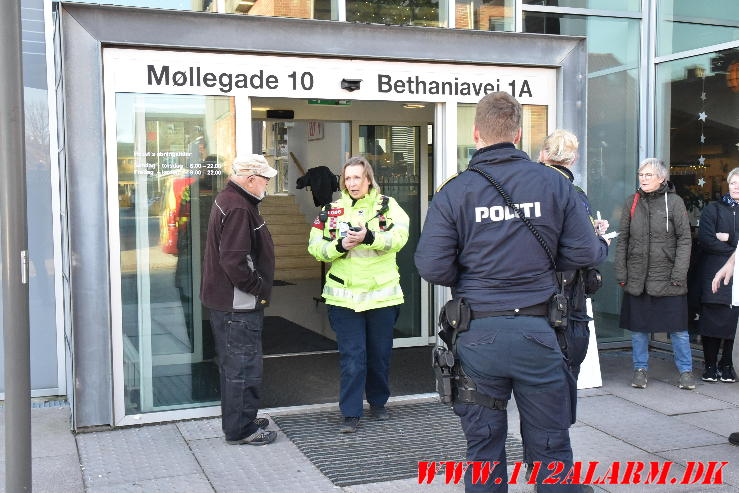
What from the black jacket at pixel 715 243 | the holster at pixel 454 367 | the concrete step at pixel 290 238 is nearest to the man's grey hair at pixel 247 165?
the holster at pixel 454 367

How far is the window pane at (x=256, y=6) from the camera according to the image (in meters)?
6.14

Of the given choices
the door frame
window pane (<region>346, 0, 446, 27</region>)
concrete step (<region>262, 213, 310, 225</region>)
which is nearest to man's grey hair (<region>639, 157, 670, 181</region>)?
window pane (<region>346, 0, 446, 27</region>)

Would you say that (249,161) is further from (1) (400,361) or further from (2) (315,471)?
(1) (400,361)

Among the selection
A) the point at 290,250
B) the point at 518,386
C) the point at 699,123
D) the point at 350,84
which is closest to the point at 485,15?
the point at 350,84

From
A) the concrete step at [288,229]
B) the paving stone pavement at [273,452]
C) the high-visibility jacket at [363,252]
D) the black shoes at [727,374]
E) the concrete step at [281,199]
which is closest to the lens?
the paving stone pavement at [273,452]

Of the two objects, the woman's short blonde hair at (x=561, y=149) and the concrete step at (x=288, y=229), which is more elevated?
the woman's short blonde hair at (x=561, y=149)

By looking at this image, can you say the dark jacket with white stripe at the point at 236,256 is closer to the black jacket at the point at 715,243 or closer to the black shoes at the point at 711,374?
the black jacket at the point at 715,243

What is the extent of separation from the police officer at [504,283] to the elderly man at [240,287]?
1759 mm

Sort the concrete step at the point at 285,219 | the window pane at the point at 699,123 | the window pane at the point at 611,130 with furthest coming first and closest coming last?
the concrete step at the point at 285,219, the window pane at the point at 611,130, the window pane at the point at 699,123

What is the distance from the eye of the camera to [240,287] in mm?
5125

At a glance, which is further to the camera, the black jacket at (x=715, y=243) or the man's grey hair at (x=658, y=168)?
the black jacket at (x=715, y=243)

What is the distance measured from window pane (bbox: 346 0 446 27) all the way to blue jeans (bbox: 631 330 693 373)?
3189mm

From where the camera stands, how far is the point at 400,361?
778 cm

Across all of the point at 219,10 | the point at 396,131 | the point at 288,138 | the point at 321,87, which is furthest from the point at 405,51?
the point at 288,138
